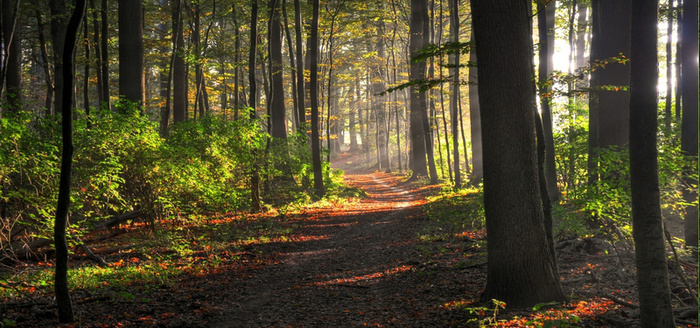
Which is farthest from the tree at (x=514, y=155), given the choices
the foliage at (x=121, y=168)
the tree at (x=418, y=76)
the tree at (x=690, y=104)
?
the tree at (x=418, y=76)

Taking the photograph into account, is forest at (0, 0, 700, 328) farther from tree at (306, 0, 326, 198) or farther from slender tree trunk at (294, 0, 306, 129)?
slender tree trunk at (294, 0, 306, 129)

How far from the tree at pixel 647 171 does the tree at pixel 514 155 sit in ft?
4.11

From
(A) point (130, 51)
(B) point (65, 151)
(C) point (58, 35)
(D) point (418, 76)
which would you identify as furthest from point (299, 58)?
(B) point (65, 151)

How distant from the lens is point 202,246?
969 cm

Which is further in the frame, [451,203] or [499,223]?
[451,203]

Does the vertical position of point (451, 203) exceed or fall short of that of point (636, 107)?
it falls short

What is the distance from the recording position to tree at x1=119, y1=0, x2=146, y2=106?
1300 centimetres

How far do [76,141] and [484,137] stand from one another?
7.55 meters

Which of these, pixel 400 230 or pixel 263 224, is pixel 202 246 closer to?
pixel 263 224

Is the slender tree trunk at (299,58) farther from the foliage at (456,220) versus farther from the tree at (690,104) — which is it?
the tree at (690,104)

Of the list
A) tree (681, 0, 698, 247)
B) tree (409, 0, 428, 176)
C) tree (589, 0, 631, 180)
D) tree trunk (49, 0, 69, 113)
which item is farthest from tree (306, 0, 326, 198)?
tree (681, 0, 698, 247)

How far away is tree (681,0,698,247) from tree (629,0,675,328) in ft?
15.3

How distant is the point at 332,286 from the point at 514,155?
4.00 meters

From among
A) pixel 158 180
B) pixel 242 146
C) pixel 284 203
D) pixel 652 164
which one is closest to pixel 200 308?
Result: pixel 158 180
